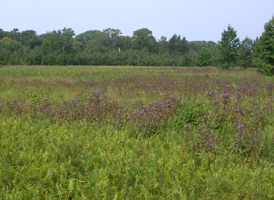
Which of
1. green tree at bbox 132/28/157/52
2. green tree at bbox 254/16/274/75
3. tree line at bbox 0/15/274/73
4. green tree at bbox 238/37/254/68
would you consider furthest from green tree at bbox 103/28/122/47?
green tree at bbox 254/16/274/75

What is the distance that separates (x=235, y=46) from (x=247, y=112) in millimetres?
38280

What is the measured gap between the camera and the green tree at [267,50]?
21969 mm

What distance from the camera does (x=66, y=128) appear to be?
4.73 m

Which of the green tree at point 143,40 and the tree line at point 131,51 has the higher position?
the green tree at point 143,40

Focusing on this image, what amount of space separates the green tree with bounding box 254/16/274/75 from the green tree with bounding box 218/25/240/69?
14.1 m

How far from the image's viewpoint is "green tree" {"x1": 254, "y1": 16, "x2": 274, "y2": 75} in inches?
865

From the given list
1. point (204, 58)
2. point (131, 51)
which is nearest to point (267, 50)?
point (204, 58)

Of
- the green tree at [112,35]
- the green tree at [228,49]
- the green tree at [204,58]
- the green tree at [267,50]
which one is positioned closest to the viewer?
the green tree at [267,50]

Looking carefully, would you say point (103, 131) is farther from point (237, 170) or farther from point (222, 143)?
point (237, 170)

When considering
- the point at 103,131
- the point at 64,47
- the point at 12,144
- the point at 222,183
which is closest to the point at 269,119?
the point at 222,183

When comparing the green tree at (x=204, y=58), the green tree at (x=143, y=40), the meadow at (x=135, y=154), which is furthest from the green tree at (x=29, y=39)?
the meadow at (x=135, y=154)

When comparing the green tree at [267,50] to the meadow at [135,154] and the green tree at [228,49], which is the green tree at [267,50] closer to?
the green tree at [228,49]

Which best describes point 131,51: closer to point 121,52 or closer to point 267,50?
point 121,52

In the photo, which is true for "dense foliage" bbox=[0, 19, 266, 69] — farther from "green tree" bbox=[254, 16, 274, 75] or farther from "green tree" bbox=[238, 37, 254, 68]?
"green tree" bbox=[254, 16, 274, 75]
